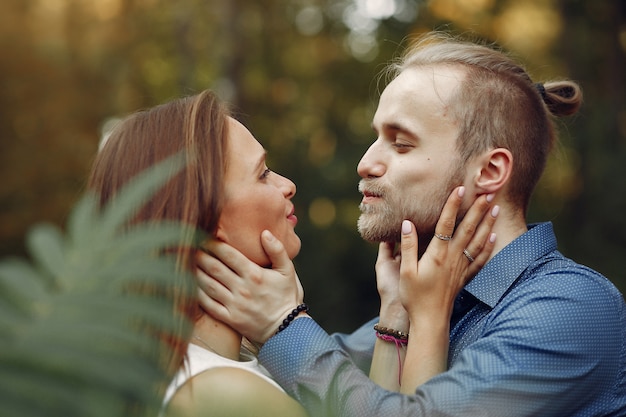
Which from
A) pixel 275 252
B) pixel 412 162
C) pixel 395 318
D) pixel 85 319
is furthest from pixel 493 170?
pixel 85 319

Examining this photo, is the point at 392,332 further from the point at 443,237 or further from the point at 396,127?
the point at 396,127

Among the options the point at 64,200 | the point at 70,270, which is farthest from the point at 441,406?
the point at 64,200

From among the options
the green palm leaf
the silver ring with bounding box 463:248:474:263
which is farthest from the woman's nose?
the green palm leaf

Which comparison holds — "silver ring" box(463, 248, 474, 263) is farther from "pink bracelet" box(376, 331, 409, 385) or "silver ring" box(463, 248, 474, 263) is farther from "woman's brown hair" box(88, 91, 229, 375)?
"woman's brown hair" box(88, 91, 229, 375)

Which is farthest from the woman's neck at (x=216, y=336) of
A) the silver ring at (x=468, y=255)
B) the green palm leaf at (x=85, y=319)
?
the green palm leaf at (x=85, y=319)

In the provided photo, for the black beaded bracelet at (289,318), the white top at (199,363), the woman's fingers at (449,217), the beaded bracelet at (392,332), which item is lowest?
the white top at (199,363)

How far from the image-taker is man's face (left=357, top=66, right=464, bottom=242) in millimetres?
2941

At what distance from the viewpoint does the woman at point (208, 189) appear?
2.07m

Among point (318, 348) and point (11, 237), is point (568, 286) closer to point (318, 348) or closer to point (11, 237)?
point (318, 348)

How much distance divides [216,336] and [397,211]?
36.8 inches

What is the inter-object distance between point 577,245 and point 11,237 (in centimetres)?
909

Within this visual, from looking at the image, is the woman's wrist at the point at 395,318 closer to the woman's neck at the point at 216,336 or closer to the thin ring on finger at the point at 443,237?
the thin ring on finger at the point at 443,237

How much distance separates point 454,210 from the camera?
2.84 metres

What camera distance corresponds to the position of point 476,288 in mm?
2783
